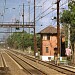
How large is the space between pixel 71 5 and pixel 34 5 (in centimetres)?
2576

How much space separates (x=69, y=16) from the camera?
56562mm

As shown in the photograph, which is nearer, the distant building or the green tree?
the green tree

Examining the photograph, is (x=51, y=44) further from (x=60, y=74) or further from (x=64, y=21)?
(x=60, y=74)

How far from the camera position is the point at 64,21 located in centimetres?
6047

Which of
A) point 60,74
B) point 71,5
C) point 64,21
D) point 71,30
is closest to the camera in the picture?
point 60,74

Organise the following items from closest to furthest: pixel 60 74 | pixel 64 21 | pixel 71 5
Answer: pixel 60 74 < pixel 71 5 < pixel 64 21

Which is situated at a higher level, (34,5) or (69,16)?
(34,5)

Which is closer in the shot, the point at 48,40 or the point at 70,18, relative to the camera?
the point at 70,18

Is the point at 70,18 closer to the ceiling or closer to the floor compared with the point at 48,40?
closer to the ceiling

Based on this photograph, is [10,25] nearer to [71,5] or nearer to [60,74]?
[71,5]

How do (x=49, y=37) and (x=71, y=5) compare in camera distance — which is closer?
(x=71, y=5)

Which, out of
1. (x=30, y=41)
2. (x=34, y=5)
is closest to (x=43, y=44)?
(x=34, y=5)

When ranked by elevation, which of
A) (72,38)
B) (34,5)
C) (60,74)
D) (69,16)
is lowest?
(60,74)

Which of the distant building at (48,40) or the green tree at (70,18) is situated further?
the distant building at (48,40)
